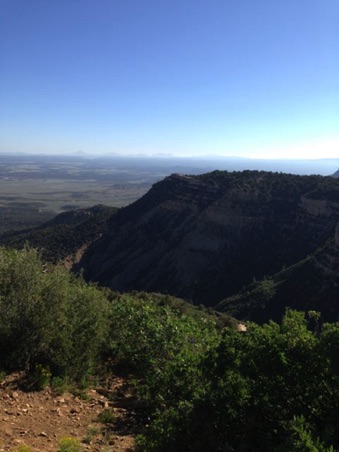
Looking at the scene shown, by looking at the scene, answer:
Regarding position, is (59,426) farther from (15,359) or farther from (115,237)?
(115,237)

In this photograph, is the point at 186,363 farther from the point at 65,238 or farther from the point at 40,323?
the point at 65,238

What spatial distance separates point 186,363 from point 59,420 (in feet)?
11.3

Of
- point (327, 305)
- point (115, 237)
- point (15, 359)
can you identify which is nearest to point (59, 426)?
point (15, 359)

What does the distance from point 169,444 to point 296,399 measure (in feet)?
8.19

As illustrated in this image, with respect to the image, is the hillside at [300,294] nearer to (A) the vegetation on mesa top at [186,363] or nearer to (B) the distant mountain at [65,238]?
(A) the vegetation on mesa top at [186,363]

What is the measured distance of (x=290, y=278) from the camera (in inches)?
1973

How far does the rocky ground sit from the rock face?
4658cm

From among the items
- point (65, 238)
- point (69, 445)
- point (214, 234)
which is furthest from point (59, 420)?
point (65, 238)

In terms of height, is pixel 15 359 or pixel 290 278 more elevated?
pixel 15 359

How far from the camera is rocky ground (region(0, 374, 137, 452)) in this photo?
28.8 ft

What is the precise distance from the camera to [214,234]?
71.4 metres

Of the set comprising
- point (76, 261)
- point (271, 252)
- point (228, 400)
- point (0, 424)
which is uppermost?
point (228, 400)

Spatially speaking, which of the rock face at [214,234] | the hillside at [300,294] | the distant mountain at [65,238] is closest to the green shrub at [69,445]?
the hillside at [300,294]

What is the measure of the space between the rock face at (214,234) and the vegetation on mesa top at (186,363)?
44.0 m
